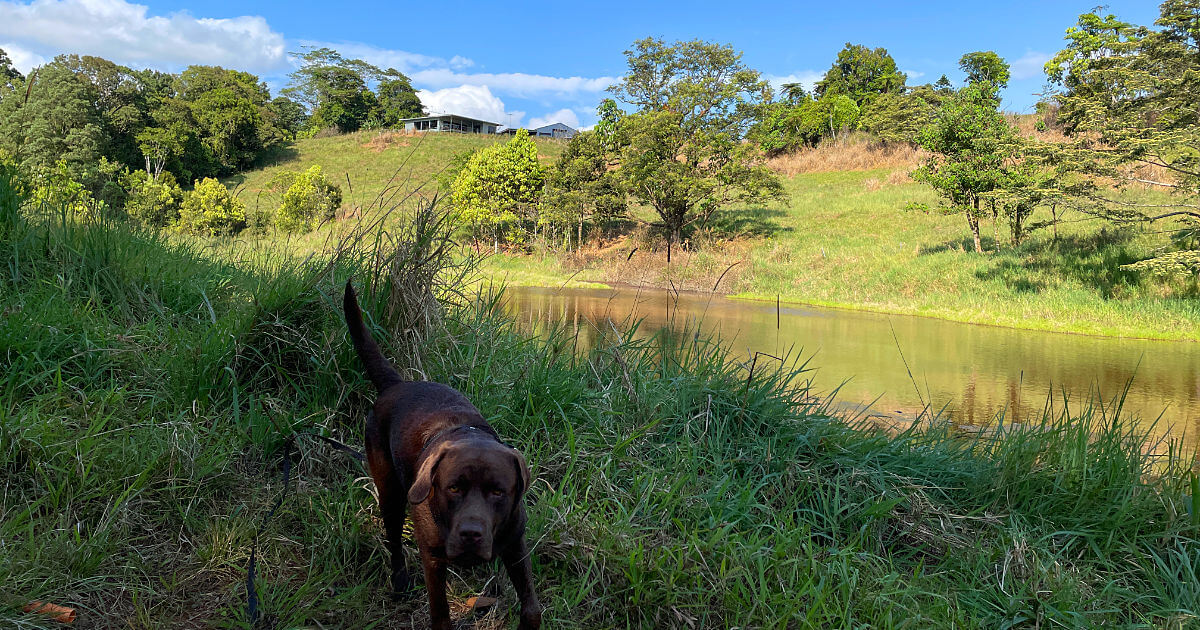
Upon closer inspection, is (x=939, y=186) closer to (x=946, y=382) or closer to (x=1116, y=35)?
(x=1116, y=35)

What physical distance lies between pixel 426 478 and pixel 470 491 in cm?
14

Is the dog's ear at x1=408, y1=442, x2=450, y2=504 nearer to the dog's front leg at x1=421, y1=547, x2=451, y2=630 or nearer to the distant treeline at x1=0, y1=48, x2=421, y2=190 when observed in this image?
the dog's front leg at x1=421, y1=547, x2=451, y2=630

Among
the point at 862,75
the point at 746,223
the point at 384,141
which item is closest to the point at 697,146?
the point at 746,223

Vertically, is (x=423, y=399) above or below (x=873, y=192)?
below

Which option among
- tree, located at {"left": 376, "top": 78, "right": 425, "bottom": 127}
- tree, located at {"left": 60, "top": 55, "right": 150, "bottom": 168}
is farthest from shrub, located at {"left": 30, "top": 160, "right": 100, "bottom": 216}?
tree, located at {"left": 376, "top": 78, "right": 425, "bottom": 127}

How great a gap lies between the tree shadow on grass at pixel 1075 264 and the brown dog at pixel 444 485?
59.2 ft

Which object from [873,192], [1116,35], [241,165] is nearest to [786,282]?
[1116,35]

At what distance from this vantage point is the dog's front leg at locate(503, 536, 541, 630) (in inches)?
78.5

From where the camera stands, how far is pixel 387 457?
2.23m

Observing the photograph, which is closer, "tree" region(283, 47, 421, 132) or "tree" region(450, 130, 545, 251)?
"tree" region(450, 130, 545, 251)

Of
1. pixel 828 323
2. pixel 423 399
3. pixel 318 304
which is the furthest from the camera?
pixel 828 323

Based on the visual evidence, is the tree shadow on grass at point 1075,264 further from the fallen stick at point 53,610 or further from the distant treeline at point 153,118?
the distant treeline at point 153,118

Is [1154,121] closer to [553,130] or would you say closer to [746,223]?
[746,223]

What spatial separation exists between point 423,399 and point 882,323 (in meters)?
15.4
